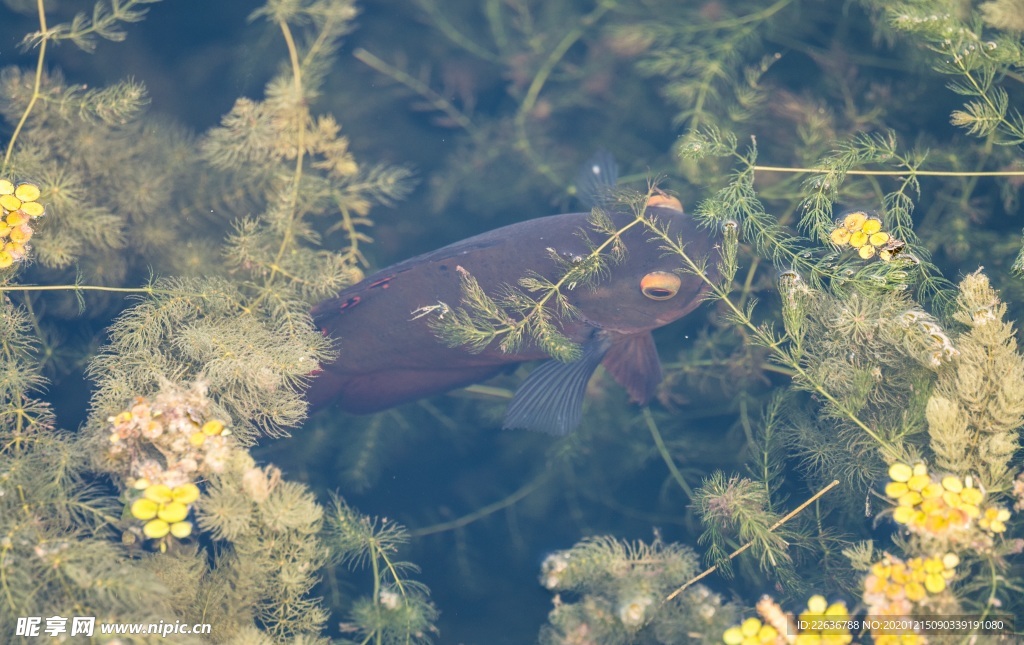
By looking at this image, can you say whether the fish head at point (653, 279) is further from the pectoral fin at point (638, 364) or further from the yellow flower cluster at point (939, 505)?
the yellow flower cluster at point (939, 505)

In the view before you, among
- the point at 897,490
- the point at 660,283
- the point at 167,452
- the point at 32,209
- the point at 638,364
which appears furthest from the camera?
the point at 638,364

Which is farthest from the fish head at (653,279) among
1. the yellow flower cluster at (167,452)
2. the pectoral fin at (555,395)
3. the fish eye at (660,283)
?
the yellow flower cluster at (167,452)

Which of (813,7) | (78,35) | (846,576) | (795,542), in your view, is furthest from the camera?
(813,7)

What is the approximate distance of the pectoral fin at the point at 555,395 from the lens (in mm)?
4465

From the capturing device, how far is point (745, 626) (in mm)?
2939

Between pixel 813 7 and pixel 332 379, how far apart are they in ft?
16.6

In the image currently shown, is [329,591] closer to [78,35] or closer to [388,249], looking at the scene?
[388,249]

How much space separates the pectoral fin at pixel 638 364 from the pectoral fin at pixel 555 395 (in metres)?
0.16

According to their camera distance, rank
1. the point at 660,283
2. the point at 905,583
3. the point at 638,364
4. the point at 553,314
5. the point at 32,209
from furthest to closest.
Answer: the point at 638,364 < the point at 553,314 < the point at 660,283 < the point at 32,209 < the point at 905,583

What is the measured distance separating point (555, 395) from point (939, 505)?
2.32m

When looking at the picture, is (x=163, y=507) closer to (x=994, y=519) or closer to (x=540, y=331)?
(x=540, y=331)

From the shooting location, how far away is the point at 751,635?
9.59 ft

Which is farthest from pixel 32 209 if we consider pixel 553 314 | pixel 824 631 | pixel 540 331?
pixel 824 631

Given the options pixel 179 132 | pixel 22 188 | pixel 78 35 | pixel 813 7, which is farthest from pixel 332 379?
pixel 813 7
